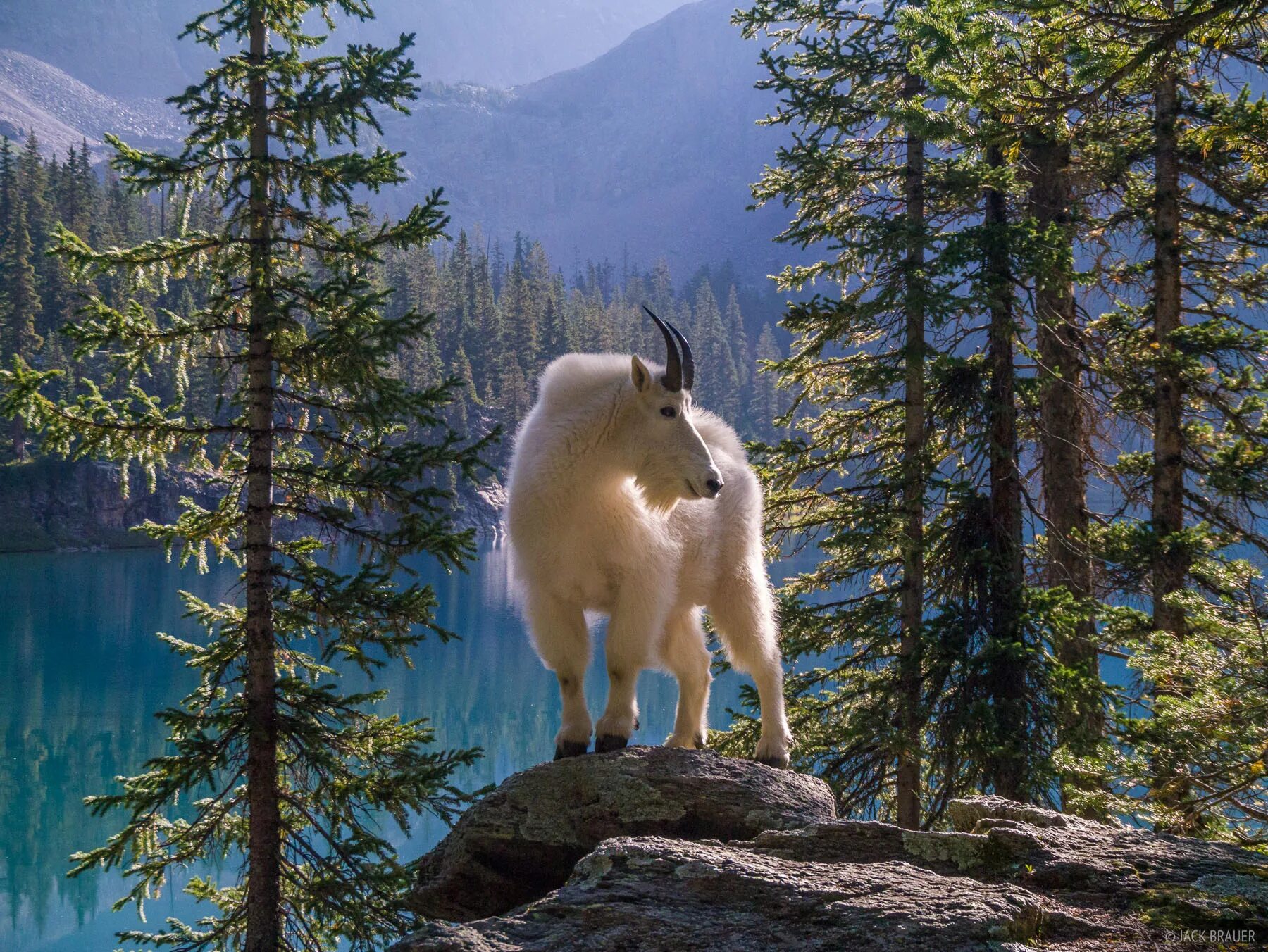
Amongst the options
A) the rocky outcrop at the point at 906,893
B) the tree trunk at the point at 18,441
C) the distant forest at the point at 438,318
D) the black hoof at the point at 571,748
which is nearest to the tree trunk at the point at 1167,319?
the black hoof at the point at 571,748

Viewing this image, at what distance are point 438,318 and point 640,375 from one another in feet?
126

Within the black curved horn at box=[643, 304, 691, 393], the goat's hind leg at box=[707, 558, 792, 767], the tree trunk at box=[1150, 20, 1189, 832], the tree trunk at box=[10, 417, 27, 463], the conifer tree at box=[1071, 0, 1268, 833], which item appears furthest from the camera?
the tree trunk at box=[10, 417, 27, 463]

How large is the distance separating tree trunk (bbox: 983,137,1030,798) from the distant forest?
96.9 ft

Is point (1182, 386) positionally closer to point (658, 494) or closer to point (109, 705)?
point (658, 494)

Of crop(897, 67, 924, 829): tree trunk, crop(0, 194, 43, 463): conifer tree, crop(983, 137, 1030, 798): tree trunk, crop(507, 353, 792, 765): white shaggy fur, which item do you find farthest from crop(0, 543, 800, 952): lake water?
crop(507, 353, 792, 765): white shaggy fur

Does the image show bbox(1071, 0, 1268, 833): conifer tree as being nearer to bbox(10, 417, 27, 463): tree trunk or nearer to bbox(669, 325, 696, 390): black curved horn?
bbox(669, 325, 696, 390): black curved horn

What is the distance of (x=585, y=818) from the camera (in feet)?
14.5

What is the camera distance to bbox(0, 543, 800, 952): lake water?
747 inches

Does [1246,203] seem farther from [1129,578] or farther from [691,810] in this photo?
[691,810]

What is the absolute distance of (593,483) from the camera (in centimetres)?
496

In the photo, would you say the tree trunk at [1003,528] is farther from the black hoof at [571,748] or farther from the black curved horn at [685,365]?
the black hoof at [571,748]

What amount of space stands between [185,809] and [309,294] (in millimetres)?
16139

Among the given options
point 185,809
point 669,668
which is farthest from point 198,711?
point 185,809

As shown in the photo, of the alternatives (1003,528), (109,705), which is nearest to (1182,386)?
(1003,528)
